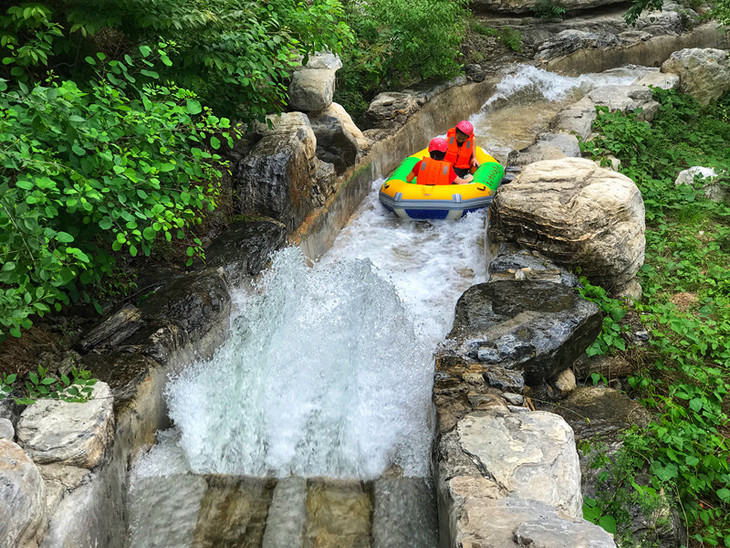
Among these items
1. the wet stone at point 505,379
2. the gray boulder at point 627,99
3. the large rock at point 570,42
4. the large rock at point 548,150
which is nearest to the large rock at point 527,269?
the wet stone at point 505,379

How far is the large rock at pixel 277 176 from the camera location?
5734mm

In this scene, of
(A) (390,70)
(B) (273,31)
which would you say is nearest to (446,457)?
(B) (273,31)

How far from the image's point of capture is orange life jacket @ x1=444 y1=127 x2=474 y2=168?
757 centimetres

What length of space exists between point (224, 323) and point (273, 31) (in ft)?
9.26

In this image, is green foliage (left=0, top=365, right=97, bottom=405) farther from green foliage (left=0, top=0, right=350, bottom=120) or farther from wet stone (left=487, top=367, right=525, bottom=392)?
wet stone (left=487, top=367, right=525, bottom=392)

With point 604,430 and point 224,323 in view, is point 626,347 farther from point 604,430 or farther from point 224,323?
point 224,323

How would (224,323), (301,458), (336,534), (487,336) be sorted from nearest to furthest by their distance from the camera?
(336,534) → (301,458) → (487,336) → (224,323)

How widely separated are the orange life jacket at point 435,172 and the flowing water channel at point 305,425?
190 centimetres

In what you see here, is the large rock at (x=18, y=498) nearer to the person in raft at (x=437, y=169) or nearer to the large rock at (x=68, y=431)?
the large rock at (x=68, y=431)

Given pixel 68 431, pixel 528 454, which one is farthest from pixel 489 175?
pixel 68 431

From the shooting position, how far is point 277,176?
5738 mm

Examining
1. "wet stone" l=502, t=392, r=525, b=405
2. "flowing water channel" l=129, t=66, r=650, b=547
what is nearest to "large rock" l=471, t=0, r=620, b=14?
"flowing water channel" l=129, t=66, r=650, b=547

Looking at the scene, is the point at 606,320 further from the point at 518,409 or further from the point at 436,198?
the point at 436,198

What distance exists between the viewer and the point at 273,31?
215 inches
